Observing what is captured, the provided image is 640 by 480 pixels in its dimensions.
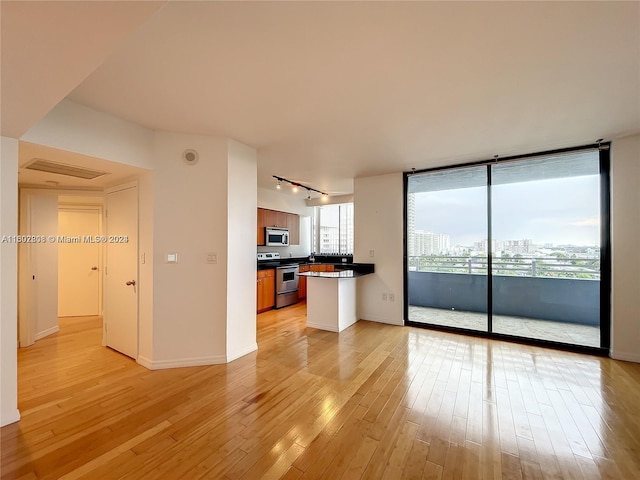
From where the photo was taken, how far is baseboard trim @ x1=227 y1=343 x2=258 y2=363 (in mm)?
3193

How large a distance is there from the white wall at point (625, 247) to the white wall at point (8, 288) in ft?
20.1

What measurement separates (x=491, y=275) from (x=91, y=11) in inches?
192

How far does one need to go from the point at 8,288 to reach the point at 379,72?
133 inches

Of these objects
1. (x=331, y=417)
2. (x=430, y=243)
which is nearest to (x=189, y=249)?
(x=331, y=417)

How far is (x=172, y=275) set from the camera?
3035mm

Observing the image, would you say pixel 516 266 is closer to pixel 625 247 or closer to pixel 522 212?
pixel 522 212

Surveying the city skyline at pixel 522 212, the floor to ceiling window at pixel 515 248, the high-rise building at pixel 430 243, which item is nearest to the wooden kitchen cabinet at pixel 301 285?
the floor to ceiling window at pixel 515 248

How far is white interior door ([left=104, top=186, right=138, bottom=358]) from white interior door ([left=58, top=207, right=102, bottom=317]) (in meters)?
2.21

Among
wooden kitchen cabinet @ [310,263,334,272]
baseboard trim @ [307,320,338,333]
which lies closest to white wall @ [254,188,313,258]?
wooden kitchen cabinet @ [310,263,334,272]

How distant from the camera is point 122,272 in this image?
338cm

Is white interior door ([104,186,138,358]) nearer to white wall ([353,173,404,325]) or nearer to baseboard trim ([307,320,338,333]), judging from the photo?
baseboard trim ([307,320,338,333])

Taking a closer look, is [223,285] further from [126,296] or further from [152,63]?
[152,63]

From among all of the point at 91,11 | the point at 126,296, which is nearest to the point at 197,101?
the point at 91,11

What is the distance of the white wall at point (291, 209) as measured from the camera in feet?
20.9
